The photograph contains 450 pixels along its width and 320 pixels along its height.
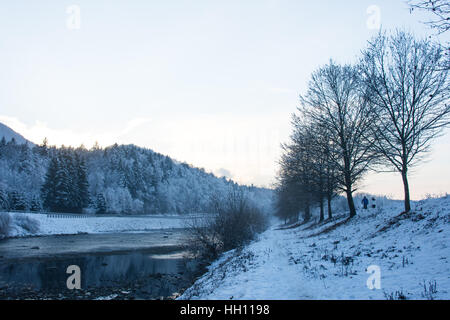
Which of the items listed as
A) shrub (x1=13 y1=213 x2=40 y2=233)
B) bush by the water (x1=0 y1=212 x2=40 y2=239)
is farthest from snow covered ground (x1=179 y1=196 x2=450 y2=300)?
shrub (x1=13 y1=213 x2=40 y2=233)

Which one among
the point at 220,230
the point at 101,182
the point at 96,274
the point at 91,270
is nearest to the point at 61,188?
the point at 101,182

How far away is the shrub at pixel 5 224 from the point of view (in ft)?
134

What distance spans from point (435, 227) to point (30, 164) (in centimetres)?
9495

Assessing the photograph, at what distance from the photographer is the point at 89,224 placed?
62.0 m

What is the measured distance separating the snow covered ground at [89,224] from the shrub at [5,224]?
38.6 inches

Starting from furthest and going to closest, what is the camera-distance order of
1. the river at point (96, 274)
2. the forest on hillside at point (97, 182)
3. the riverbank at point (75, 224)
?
the forest on hillside at point (97, 182) → the riverbank at point (75, 224) → the river at point (96, 274)

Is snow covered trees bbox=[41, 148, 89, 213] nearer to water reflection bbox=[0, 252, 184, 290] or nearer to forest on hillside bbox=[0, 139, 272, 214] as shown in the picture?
forest on hillside bbox=[0, 139, 272, 214]

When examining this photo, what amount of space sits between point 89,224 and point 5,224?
2094cm

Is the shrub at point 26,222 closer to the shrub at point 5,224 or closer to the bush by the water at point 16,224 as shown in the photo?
the bush by the water at point 16,224

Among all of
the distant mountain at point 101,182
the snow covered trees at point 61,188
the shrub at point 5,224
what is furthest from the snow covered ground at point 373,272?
the snow covered trees at point 61,188

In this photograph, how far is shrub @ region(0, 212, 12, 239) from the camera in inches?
1606

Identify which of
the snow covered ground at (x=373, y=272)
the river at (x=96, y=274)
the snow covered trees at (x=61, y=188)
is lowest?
the river at (x=96, y=274)

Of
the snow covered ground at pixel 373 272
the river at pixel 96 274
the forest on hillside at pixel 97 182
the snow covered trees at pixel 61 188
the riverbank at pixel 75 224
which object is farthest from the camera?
the snow covered trees at pixel 61 188

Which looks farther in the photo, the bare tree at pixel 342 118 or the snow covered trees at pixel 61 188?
the snow covered trees at pixel 61 188
